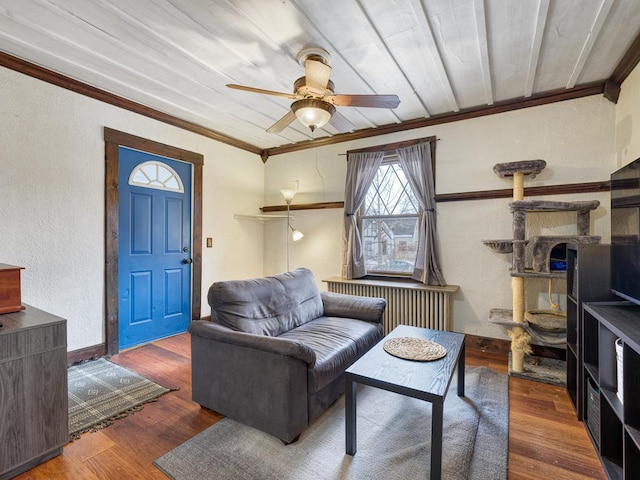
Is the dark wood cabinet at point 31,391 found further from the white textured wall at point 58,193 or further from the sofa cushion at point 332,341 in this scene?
the sofa cushion at point 332,341

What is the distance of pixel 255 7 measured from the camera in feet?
6.02

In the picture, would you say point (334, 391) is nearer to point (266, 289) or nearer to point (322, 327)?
point (322, 327)

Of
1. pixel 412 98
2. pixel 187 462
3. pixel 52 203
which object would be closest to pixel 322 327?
pixel 187 462

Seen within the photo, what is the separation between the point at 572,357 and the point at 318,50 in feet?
9.84

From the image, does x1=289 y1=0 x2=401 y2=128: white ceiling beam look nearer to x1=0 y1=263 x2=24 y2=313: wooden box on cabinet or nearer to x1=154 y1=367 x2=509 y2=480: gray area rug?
x1=0 y1=263 x2=24 y2=313: wooden box on cabinet

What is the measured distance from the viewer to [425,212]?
3531 mm

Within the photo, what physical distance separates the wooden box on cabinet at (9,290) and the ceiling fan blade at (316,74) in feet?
7.18

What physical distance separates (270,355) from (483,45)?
102 inches

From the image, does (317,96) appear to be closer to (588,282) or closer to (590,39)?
(590,39)

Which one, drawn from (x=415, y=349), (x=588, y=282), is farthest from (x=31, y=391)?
(x=588, y=282)

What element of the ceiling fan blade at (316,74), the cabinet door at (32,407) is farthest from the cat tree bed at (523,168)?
the cabinet door at (32,407)

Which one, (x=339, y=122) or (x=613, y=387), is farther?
(x=339, y=122)

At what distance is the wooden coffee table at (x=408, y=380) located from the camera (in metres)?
1.47

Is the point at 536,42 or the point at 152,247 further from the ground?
the point at 536,42
